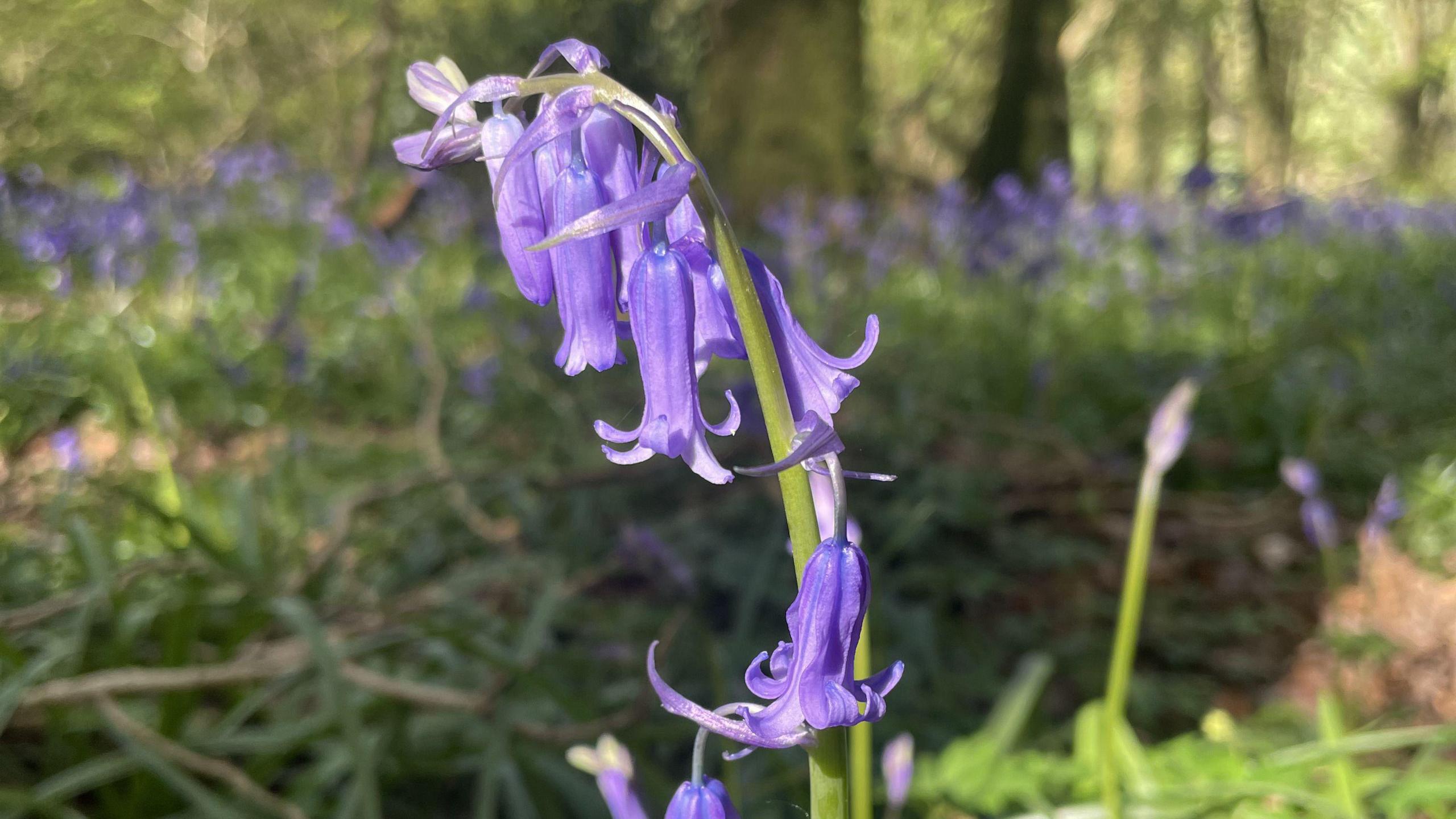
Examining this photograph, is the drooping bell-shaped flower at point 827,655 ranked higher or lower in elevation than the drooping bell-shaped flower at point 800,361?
lower

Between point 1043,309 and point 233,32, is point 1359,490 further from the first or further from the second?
point 233,32

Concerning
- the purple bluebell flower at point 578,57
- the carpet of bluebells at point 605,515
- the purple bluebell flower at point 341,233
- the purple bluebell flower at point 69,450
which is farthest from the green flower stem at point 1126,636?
the purple bluebell flower at point 341,233

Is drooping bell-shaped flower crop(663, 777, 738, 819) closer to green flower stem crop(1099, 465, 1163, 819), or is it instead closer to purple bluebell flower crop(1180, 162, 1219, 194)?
green flower stem crop(1099, 465, 1163, 819)

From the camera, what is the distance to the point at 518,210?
0.72 m

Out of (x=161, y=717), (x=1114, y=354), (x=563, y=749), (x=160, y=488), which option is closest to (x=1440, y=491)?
(x=1114, y=354)

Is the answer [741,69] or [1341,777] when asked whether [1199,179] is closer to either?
[1341,777]

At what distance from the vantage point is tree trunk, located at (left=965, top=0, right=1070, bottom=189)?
10.6 meters

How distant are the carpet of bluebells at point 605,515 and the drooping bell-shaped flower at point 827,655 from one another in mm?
276

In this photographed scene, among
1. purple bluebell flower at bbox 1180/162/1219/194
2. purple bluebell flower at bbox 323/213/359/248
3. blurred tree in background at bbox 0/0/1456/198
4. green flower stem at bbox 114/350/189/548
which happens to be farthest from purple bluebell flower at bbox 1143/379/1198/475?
purple bluebell flower at bbox 323/213/359/248

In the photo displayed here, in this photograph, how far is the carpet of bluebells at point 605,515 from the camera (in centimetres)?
187

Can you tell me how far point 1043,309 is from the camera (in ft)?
18.8

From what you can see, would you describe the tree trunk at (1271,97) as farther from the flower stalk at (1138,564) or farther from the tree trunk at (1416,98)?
the flower stalk at (1138,564)

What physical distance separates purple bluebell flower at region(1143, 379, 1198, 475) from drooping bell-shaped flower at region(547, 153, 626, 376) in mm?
953

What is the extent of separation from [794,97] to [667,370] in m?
9.84
